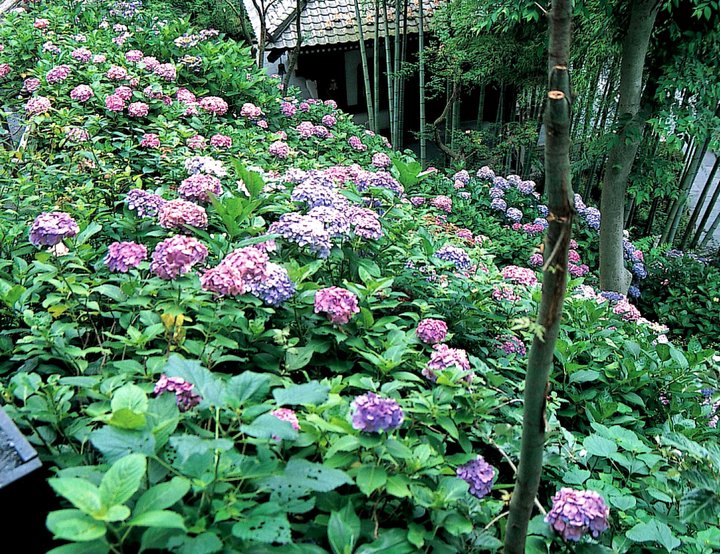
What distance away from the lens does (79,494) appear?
0.68 meters

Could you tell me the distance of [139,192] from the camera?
5.37ft

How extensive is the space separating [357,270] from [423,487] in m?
0.76

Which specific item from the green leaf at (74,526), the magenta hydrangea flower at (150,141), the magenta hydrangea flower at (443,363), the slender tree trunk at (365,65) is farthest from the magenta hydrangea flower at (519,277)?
the slender tree trunk at (365,65)

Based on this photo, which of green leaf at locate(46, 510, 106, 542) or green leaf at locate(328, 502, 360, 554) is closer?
green leaf at locate(46, 510, 106, 542)

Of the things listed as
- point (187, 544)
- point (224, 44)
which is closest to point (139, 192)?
point (187, 544)

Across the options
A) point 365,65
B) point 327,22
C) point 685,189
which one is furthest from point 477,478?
point 327,22

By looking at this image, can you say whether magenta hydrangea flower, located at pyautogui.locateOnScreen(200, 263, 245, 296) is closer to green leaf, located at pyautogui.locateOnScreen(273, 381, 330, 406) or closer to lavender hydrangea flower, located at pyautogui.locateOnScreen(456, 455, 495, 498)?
green leaf, located at pyautogui.locateOnScreen(273, 381, 330, 406)

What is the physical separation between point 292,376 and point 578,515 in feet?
2.04

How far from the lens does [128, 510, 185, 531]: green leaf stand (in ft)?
2.17

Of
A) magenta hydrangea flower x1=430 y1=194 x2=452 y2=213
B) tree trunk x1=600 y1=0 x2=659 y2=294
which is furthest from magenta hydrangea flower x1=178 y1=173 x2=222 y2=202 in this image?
tree trunk x1=600 y1=0 x2=659 y2=294

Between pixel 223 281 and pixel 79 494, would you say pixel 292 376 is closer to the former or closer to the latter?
pixel 223 281

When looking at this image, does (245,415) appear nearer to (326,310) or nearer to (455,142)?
(326,310)

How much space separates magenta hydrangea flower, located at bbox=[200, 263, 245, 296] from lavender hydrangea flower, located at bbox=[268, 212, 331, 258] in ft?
0.92

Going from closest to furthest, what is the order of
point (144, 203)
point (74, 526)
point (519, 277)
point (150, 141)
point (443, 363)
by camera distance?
point (74, 526)
point (443, 363)
point (144, 203)
point (519, 277)
point (150, 141)
